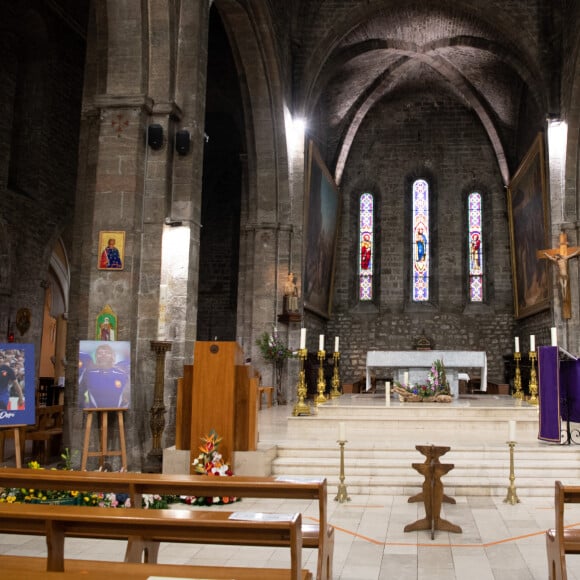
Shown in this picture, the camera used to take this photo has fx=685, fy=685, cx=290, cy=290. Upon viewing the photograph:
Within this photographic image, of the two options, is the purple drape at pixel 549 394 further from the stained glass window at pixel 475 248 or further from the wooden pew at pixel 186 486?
the stained glass window at pixel 475 248

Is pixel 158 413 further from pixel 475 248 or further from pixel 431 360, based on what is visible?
pixel 475 248

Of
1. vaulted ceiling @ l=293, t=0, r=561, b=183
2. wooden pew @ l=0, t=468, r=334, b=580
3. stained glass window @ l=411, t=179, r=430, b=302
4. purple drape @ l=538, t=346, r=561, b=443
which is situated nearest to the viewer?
wooden pew @ l=0, t=468, r=334, b=580

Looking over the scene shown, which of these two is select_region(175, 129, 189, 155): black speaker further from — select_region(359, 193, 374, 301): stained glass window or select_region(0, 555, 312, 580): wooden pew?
select_region(359, 193, 374, 301): stained glass window

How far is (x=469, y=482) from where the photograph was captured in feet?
23.2

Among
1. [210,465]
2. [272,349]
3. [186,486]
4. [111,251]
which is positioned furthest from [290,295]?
[186,486]

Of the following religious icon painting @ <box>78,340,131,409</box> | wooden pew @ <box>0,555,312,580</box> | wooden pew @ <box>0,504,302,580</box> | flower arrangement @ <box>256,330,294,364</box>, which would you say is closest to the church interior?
religious icon painting @ <box>78,340,131,409</box>

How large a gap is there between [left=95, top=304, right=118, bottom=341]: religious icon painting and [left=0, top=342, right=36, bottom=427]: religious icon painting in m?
1.86

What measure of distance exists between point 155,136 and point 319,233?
10686 mm

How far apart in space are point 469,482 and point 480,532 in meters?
1.66

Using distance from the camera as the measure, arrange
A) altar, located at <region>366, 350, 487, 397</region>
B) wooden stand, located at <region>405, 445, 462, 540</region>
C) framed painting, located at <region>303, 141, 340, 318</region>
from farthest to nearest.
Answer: framed painting, located at <region>303, 141, 340, 318</region> < altar, located at <region>366, 350, 487, 397</region> < wooden stand, located at <region>405, 445, 462, 540</region>

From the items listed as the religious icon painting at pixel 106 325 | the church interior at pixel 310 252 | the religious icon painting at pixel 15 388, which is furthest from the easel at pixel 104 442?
the religious icon painting at pixel 106 325

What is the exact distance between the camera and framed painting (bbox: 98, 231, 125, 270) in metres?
8.70

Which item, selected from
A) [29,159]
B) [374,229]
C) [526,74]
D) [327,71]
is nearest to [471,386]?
[374,229]

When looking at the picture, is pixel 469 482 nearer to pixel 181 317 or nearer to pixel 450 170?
pixel 181 317
